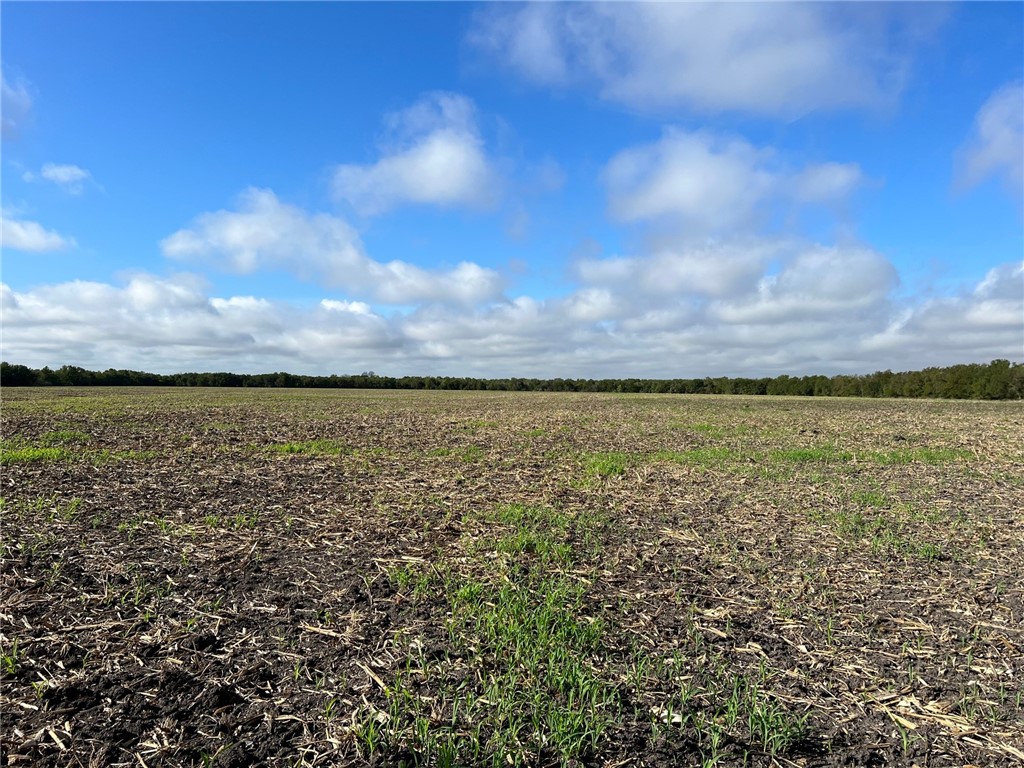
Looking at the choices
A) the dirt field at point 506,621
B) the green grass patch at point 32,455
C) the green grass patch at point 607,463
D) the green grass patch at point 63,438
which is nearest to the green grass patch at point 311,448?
the dirt field at point 506,621

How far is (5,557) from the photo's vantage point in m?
6.20

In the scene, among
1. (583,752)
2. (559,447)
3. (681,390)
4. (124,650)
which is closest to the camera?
(583,752)

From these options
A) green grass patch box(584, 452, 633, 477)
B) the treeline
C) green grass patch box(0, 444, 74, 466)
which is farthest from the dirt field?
the treeline

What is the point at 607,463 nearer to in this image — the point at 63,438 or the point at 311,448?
the point at 311,448

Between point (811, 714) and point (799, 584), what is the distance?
2.47 metres

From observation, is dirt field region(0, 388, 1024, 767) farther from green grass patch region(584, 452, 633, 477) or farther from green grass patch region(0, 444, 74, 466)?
green grass patch region(584, 452, 633, 477)

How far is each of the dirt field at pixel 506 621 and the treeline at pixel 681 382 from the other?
6521cm

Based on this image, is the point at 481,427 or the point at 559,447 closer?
the point at 559,447

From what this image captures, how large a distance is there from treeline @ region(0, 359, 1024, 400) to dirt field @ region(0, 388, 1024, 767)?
65.2 metres

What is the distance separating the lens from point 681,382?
94938 mm

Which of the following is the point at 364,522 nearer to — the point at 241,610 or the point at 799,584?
the point at 241,610

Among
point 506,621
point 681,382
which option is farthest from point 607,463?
point 681,382

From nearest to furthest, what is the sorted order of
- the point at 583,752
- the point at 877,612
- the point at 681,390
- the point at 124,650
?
the point at 583,752
the point at 124,650
the point at 877,612
the point at 681,390

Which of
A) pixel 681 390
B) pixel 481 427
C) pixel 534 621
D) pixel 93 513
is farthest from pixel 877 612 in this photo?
pixel 681 390
